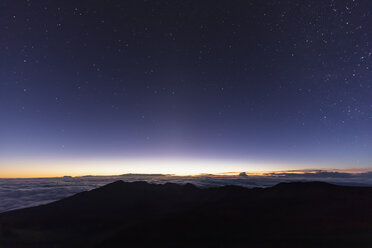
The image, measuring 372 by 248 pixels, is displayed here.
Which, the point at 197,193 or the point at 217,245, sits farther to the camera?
the point at 197,193

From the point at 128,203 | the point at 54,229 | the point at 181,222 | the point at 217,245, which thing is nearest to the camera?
the point at 217,245

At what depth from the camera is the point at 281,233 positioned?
14.7 meters

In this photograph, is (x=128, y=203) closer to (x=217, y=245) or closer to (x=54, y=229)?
(x=54, y=229)

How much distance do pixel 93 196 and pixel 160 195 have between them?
15.3m

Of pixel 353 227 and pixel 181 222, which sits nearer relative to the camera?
pixel 353 227

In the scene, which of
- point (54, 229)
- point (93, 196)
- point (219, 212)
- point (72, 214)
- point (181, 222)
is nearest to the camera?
point (181, 222)

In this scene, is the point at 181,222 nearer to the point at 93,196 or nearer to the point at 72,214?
the point at 72,214

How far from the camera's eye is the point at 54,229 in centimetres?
2727

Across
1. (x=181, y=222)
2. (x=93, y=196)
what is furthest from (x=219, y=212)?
(x=93, y=196)

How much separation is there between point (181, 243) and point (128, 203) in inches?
1397

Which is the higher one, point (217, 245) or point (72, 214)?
point (217, 245)

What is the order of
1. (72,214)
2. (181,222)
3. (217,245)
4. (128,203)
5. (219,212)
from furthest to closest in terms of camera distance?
1. (128,203)
2. (72,214)
3. (219,212)
4. (181,222)
5. (217,245)

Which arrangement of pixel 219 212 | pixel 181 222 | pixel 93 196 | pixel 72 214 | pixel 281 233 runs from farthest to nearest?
pixel 93 196, pixel 72 214, pixel 219 212, pixel 181 222, pixel 281 233

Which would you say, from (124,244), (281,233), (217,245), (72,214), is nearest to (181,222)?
(124,244)
